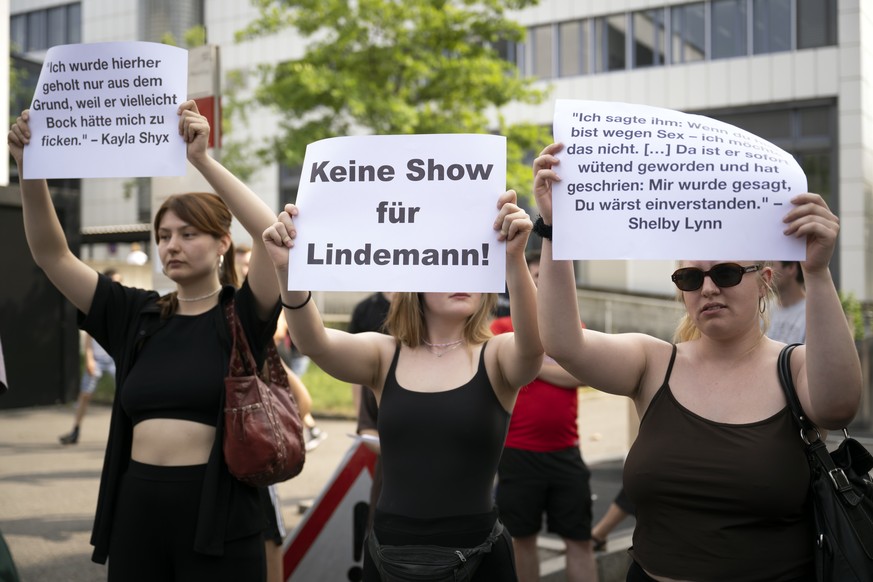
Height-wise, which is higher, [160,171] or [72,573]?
[160,171]

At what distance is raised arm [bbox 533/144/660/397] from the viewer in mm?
2617

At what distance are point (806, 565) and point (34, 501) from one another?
7.17 m

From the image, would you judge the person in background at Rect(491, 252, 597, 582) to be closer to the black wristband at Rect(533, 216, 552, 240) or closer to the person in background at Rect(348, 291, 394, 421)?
the person in background at Rect(348, 291, 394, 421)

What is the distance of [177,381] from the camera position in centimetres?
319

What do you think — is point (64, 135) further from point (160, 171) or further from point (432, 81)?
point (432, 81)

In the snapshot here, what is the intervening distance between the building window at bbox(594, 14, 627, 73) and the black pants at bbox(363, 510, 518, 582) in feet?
86.1

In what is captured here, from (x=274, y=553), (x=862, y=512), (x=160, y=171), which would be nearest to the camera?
(x=862, y=512)

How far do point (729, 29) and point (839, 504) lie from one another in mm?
25527

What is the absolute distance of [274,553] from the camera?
4434 mm

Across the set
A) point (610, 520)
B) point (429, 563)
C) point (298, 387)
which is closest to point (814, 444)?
point (429, 563)

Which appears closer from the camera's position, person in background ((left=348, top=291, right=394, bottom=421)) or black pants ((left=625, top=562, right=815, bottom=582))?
black pants ((left=625, top=562, right=815, bottom=582))

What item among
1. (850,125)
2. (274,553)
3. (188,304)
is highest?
(850,125)

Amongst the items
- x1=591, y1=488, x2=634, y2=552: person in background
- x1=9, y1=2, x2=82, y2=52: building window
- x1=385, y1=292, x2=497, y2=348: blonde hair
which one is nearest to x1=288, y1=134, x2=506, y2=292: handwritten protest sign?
x1=385, y1=292, x2=497, y2=348: blonde hair

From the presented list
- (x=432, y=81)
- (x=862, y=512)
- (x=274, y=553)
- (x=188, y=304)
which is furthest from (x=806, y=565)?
(x=432, y=81)
